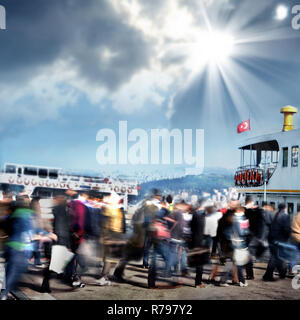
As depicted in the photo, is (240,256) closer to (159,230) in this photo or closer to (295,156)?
(159,230)

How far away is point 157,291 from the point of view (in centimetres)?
559

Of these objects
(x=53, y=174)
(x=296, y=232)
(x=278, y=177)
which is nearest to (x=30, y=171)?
(x=53, y=174)

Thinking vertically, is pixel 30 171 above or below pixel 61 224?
above

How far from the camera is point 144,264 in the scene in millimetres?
7371

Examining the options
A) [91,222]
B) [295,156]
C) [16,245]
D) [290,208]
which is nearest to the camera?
[16,245]

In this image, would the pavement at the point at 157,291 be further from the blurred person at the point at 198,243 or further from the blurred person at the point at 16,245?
the blurred person at the point at 16,245

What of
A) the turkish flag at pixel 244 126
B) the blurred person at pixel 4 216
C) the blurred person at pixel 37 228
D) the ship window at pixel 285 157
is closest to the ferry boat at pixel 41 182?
the turkish flag at pixel 244 126

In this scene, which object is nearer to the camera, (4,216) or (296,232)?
(4,216)

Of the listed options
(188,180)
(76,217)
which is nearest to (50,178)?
(188,180)

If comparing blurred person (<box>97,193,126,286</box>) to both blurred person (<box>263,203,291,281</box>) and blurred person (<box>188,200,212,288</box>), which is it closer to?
blurred person (<box>188,200,212,288</box>)

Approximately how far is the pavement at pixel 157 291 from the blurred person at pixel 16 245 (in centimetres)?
44

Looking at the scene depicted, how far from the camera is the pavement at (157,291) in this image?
17.4 feet

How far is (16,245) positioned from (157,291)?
6.48 feet
